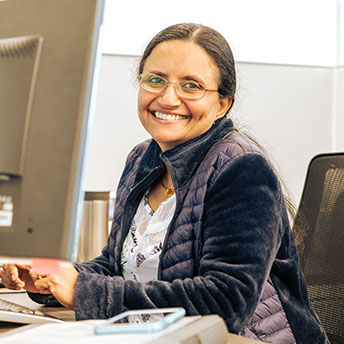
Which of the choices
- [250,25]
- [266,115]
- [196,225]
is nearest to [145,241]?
[196,225]

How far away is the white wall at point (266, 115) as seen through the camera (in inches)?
112

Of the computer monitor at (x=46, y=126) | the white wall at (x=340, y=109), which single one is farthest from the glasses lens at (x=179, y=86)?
the white wall at (x=340, y=109)

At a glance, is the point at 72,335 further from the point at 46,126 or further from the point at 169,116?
the point at 169,116

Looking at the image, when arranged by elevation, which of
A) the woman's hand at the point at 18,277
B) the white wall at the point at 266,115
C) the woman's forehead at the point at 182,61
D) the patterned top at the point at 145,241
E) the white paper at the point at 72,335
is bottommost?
the white paper at the point at 72,335

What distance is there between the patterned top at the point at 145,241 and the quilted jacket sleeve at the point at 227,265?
0.49 feet

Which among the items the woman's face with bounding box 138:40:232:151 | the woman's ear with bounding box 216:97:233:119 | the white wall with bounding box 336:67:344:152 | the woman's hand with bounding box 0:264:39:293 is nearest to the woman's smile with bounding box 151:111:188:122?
the woman's face with bounding box 138:40:232:151

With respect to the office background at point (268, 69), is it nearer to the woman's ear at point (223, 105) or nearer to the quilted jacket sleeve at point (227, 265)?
the woman's ear at point (223, 105)

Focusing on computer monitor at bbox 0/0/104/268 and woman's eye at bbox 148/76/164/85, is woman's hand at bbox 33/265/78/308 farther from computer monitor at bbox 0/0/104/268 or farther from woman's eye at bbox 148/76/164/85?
woman's eye at bbox 148/76/164/85

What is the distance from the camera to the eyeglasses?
1249 millimetres

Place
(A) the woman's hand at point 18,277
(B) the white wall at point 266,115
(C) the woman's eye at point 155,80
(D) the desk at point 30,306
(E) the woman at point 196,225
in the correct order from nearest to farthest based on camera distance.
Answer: (D) the desk at point 30,306 → (E) the woman at point 196,225 → (A) the woman's hand at point 18,277 → (C) the woman's eye at point 155,80 → (B) the white wall at point 266,115

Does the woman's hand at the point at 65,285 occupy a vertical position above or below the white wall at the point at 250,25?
below

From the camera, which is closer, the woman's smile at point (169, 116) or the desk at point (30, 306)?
the desk at point (30, 306)

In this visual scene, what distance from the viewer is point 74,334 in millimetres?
665

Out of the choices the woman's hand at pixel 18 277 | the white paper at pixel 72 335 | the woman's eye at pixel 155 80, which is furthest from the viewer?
the woman's eye at pixel 155 80
